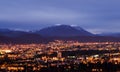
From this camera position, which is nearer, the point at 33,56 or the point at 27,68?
the point at 27,68

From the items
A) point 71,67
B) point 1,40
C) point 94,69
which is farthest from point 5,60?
point 1,40

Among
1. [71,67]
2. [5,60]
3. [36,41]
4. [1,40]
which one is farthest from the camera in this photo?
[36,41]

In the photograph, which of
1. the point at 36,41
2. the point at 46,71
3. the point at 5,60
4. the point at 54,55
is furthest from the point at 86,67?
the point at 36,41

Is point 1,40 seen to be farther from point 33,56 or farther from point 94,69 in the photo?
point 94,69

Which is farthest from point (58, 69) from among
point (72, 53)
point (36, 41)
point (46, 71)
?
point (36, 41)

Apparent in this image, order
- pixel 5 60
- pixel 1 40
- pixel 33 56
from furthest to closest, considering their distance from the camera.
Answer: pixel 1 40 < pixel 33 56 < pixel 5 60

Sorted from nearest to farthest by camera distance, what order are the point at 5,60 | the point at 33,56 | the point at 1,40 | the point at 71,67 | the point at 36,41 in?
the point at 71,67
the point at 5,60
the point at 33,56
the point at 1,40
the point at 36,41

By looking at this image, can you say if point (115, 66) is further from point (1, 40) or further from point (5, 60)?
point (1, 40)

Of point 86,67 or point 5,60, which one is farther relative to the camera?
point 5,60

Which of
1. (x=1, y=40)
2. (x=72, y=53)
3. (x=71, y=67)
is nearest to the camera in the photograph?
(x=71, y=67)
